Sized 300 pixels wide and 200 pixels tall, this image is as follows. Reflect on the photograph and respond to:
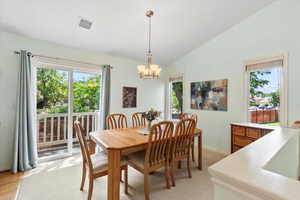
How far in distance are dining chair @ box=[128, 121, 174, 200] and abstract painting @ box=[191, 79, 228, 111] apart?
2.19 metres

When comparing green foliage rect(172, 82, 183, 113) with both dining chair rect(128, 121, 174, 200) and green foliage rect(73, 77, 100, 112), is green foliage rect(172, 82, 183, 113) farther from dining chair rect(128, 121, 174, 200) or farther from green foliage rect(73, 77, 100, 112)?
dining chair rect(128, 121, 174, 200)

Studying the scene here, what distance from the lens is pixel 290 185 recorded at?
0.60 meters

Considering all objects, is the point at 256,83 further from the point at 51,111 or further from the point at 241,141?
the point at 51,111

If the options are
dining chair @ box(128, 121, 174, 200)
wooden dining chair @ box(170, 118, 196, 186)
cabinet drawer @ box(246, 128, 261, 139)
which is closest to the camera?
dining chair @ box(128, 121, 174, 200)

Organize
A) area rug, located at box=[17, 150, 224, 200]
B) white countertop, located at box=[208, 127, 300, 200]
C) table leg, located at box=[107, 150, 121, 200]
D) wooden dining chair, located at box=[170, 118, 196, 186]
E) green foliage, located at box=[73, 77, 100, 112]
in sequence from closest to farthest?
white countertop, located at box=[208, 127, 300, 200], table leg, located at box=[107, 150, 121, 200], area rug, located at box=[17, 150, 224, 200], wooden dining chair, located at box=[170, 118, 196, 186], green foliage, located at box=[73, 77, 100, 112]

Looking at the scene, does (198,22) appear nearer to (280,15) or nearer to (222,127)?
(280,15)

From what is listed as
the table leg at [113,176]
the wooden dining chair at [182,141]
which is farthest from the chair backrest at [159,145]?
the table leg at [113,176]

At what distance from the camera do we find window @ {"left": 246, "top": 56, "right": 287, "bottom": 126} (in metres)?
2.81

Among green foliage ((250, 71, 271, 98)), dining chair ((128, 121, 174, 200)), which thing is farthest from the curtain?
green foliage ((250, 71, 271, 98))

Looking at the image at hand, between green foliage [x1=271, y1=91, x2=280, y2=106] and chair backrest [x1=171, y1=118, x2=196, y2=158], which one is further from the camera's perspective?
green foliage [x1=271, y1=91, x2=280, y2=106]

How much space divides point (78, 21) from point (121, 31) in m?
0.81

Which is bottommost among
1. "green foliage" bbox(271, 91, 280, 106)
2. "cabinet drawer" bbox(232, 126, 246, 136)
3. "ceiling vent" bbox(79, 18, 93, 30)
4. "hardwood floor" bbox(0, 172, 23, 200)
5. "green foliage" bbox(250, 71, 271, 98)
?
"hardwood floor" bbox(0, 172, 23, 200)

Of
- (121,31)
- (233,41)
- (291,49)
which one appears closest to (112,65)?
(121,31)

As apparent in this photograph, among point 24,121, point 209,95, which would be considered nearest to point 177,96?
point 209,95
